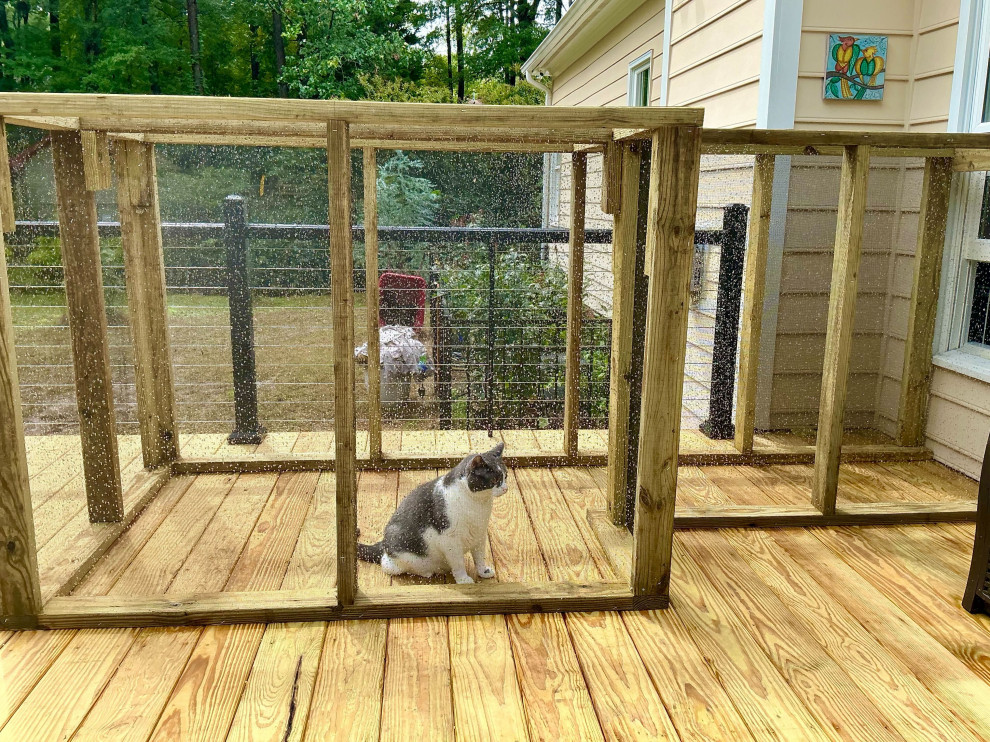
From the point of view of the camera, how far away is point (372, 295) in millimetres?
3107

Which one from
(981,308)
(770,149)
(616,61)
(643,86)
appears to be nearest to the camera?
(770,149)

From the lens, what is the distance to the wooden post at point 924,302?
10.3 ft

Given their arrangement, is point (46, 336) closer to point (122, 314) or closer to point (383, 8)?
point (122, 314)

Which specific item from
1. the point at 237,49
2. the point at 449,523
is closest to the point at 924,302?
the point at 449,523

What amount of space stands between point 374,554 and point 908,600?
59.7 inches

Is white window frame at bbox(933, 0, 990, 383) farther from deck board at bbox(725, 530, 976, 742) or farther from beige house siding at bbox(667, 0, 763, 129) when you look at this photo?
deck board at bbox(725, 530, 976, 742)

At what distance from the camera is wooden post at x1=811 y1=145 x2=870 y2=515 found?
2547mm

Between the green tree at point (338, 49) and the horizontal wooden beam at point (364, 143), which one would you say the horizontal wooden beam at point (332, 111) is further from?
the green tree at point (338, 49)

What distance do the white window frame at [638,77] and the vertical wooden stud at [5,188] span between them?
406cm

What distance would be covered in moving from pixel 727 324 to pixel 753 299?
263mm

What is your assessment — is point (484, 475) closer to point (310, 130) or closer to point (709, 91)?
point (310, 130)

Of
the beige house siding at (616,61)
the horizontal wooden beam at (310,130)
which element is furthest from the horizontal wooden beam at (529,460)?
the beige house siding at (616,61)

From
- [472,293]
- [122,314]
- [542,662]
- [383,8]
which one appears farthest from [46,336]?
[383,8]

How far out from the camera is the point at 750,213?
3.25 m
